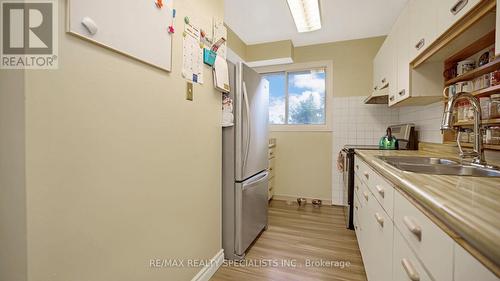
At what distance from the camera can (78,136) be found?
2.59 ft

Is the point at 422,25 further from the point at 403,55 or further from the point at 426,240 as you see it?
the point at 426,240

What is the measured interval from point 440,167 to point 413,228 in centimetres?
90

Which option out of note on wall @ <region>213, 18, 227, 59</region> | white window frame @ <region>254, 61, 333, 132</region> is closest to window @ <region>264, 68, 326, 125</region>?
white window frame @ <region>254, 61, 333, 132</region>

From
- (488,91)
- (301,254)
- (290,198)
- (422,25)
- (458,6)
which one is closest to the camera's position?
(458,6)

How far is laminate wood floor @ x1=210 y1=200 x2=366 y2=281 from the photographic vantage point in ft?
5.55

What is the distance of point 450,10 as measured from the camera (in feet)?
3.78

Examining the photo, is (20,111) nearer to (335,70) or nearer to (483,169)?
(483,169)

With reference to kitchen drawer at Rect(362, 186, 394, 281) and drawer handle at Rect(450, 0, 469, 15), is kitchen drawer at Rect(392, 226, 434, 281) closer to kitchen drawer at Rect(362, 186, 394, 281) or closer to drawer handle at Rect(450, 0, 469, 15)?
kitchen drawer at Rect(362, 186, 394, 281)

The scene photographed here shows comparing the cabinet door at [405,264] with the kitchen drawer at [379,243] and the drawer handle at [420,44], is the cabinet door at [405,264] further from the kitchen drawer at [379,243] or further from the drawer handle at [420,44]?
the drawer handle at [420,44]

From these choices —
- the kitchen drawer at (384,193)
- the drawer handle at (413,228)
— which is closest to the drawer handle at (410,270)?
the drawer handle at (413,228)

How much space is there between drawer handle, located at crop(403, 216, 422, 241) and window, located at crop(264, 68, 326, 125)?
2.77m

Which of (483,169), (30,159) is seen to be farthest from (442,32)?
(30,159)

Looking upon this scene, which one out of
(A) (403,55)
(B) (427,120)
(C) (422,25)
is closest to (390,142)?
(B) (427,120)

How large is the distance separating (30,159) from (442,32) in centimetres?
197
